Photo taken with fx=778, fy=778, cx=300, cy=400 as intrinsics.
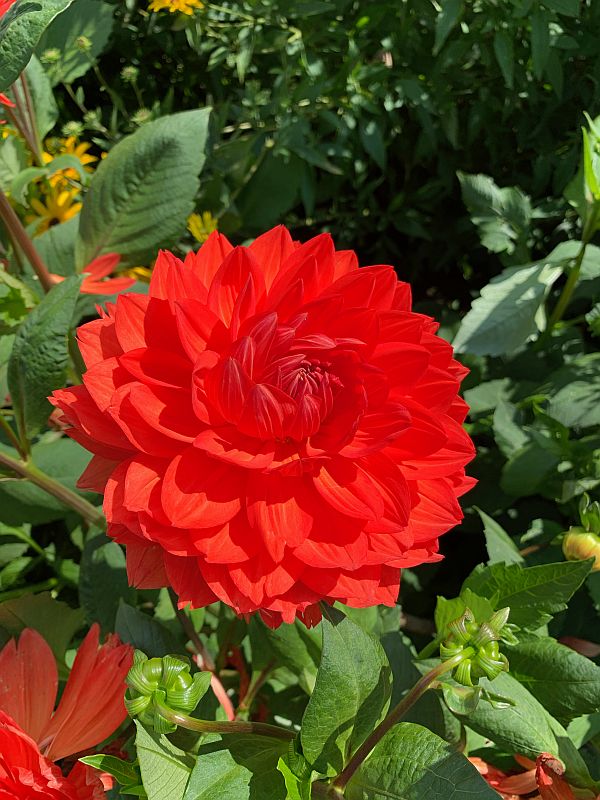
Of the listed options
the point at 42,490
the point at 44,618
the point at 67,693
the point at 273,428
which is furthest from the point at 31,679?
the point at 273,428

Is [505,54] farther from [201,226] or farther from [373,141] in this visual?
[201,226]

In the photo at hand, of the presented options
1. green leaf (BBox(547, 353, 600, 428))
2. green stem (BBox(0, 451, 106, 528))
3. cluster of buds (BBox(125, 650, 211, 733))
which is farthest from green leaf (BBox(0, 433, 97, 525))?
green leaf (BBox(547, 353, 600, 428))

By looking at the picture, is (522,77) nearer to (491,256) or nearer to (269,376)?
(491,256)

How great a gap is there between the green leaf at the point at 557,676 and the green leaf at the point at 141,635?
0.34 metres

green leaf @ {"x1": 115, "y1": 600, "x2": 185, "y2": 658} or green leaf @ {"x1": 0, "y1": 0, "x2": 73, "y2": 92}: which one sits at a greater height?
green leaf @ {"x1": 0, "y1": 0, "x2": 73, "y2": 92}

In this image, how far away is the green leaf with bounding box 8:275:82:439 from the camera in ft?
2.48

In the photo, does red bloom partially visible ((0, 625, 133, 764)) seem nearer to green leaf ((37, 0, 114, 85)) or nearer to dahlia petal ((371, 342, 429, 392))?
dahlia petal ((371, 342, 429, 392))

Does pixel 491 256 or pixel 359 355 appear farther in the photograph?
pixel 491 256

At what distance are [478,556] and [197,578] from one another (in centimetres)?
76

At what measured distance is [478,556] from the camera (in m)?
1.27

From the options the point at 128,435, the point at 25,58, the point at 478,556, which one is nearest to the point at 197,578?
the point at 128,435

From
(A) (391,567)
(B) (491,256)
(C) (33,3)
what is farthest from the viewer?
(B) (491,256)

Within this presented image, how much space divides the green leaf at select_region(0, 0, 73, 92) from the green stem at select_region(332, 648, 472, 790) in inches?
19.5

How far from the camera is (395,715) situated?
1.89 ft
